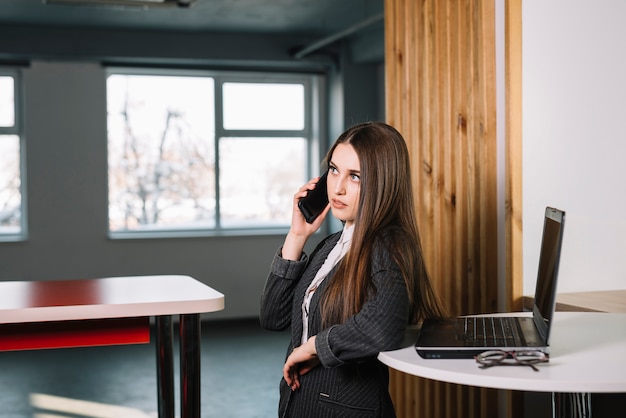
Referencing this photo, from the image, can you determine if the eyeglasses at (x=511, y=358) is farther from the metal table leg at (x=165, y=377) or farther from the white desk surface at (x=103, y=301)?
the metal table leg at (x=165, y=377)

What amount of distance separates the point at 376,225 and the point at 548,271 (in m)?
0.40

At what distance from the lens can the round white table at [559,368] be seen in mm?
1459

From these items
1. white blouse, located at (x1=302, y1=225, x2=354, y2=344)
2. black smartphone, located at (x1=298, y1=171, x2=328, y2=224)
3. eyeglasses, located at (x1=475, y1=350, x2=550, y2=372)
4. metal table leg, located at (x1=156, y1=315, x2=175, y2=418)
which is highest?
black smartphone, located at (x1=298, y1=171, x2=328, y2=224)

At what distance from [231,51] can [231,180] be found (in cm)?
148

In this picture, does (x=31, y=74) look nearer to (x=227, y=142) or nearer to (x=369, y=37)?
(x=227, y=142)

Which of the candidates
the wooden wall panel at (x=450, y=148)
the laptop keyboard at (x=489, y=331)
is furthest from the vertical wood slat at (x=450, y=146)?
the laptop keyboard at (x=489, y=331)

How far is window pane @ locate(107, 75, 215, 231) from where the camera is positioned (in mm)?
8516

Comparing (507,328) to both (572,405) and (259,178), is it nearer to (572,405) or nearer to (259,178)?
(572,405)

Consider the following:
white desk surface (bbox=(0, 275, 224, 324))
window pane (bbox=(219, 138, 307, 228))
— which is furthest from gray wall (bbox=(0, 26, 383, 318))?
white desk surface (bbox=(0, 275, 224, 324))

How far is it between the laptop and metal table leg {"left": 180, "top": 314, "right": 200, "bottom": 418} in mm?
774

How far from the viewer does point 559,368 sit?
1.57 meters

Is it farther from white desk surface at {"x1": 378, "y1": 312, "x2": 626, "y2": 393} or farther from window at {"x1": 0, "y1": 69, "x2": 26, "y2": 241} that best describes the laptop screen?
window at {"x1": 0, "y1": 69, "x2": 26, "y2": 241}

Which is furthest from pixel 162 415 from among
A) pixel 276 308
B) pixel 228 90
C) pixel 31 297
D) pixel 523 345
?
pixel 228 90

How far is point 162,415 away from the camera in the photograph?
262 cm
